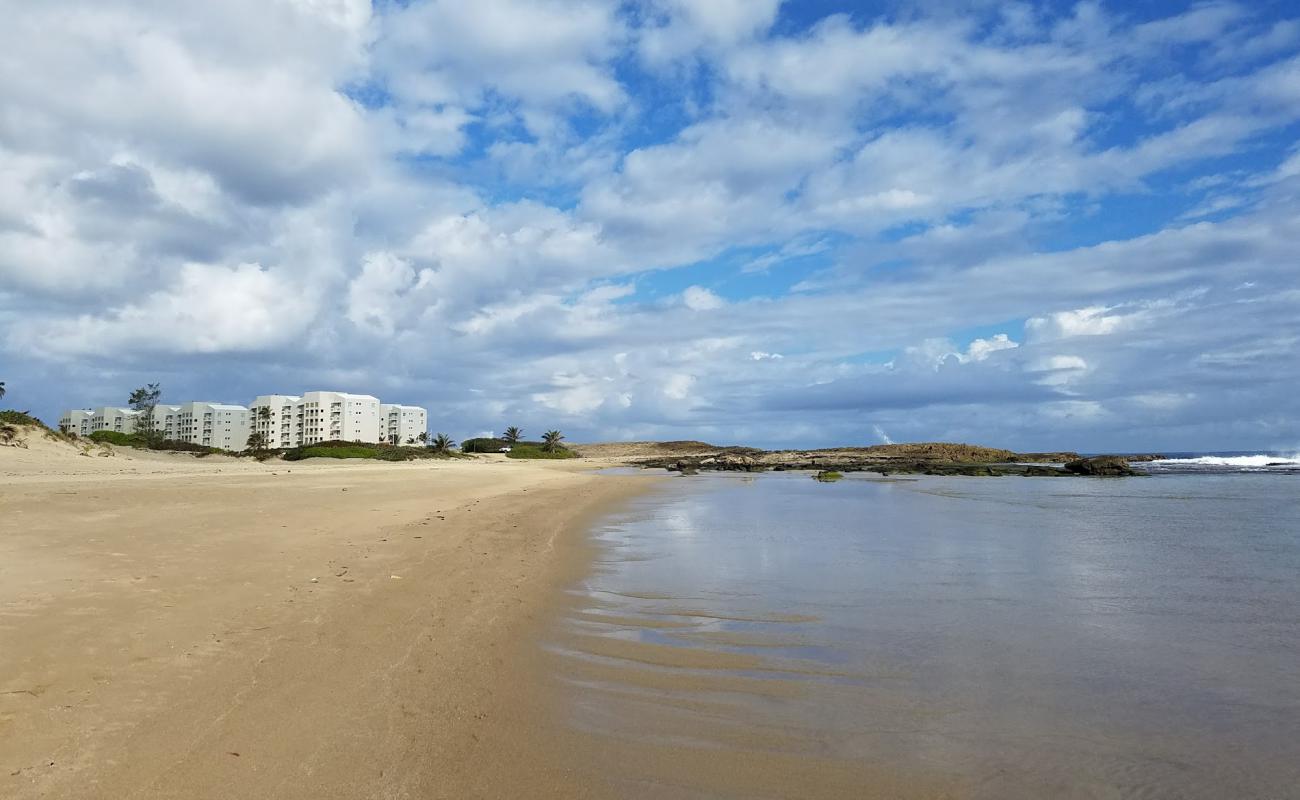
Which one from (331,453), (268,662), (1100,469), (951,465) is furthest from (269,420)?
(268,662)

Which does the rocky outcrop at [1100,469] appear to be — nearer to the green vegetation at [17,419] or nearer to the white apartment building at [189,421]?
the green vegetation at [17,419]

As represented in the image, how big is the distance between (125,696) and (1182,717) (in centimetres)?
756

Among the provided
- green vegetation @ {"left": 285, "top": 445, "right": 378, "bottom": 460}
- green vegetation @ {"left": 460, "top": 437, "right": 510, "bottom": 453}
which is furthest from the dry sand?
green vegetation @ {"left": 460, "top": 437, "right": 510, "bottom": 453}

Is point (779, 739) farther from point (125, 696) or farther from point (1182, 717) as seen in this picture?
point (125, 696)

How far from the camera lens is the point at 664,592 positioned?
976 cm

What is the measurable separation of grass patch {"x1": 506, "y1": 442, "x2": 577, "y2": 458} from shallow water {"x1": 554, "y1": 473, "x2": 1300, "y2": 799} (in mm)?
79655

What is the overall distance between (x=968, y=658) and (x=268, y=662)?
6153mm

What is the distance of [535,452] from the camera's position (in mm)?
97188

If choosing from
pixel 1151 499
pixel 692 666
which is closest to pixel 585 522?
pixel 692 666

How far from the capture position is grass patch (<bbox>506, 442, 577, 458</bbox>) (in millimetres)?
92831

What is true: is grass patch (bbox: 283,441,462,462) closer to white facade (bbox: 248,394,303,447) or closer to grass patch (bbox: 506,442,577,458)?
grass patch (bbox: 506,442,577,458)

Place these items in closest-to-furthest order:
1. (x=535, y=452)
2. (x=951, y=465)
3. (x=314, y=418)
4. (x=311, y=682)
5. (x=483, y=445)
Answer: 1. (x=311, y=682)
2. (x=951, y=465)
3. (x=535, y=452)
4. (x=483, y=445)
5. (x=314, y=418)

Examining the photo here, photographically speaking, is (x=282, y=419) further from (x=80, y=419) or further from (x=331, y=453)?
(x=331, y=453)

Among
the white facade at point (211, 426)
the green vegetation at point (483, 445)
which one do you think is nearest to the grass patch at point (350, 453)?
the green vegetation at point (483, 445)
